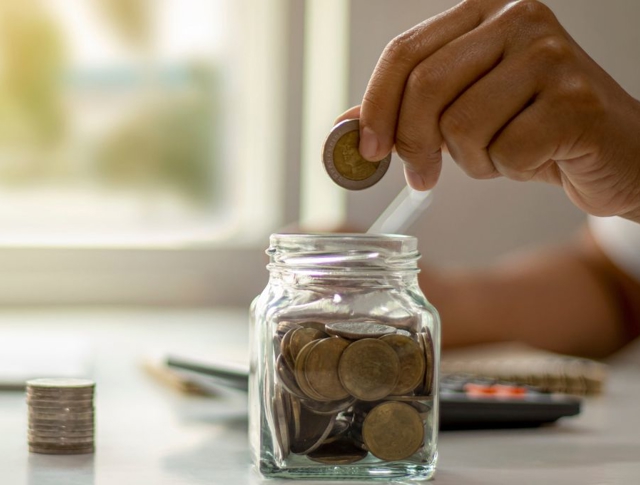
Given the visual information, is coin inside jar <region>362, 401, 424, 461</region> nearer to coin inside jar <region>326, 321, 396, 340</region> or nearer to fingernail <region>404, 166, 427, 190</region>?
coin inside jar <region>326, 321, 396, 340</region>

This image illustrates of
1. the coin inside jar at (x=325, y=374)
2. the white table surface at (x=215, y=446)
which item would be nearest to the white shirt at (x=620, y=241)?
the white table surface at (x=215, y=446)

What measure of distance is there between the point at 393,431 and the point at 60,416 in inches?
10.5

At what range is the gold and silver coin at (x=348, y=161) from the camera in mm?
826

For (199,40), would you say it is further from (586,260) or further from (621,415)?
(621,415)

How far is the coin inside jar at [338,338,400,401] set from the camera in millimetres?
678

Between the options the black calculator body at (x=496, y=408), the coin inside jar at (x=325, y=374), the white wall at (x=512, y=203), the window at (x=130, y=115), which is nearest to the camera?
the coin inside jar at (x=325, y=374)

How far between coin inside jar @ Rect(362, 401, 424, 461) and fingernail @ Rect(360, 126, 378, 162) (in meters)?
0.22

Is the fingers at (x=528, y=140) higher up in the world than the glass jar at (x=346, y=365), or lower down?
higher up

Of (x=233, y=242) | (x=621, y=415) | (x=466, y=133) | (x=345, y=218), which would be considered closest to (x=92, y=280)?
(x=233, y=242)

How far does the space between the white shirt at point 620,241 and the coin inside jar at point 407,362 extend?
4.58ft

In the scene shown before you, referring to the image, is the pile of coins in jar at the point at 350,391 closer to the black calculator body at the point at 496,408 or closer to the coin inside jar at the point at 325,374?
the coin inside jar at the point at 325,374

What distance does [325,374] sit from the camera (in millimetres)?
676

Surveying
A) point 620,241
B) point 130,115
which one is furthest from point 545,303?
point 130,115

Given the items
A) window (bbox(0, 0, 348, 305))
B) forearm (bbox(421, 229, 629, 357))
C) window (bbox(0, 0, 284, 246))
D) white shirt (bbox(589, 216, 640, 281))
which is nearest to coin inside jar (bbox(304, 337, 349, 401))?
forearm (bbox(421, 229, 629, 357))
